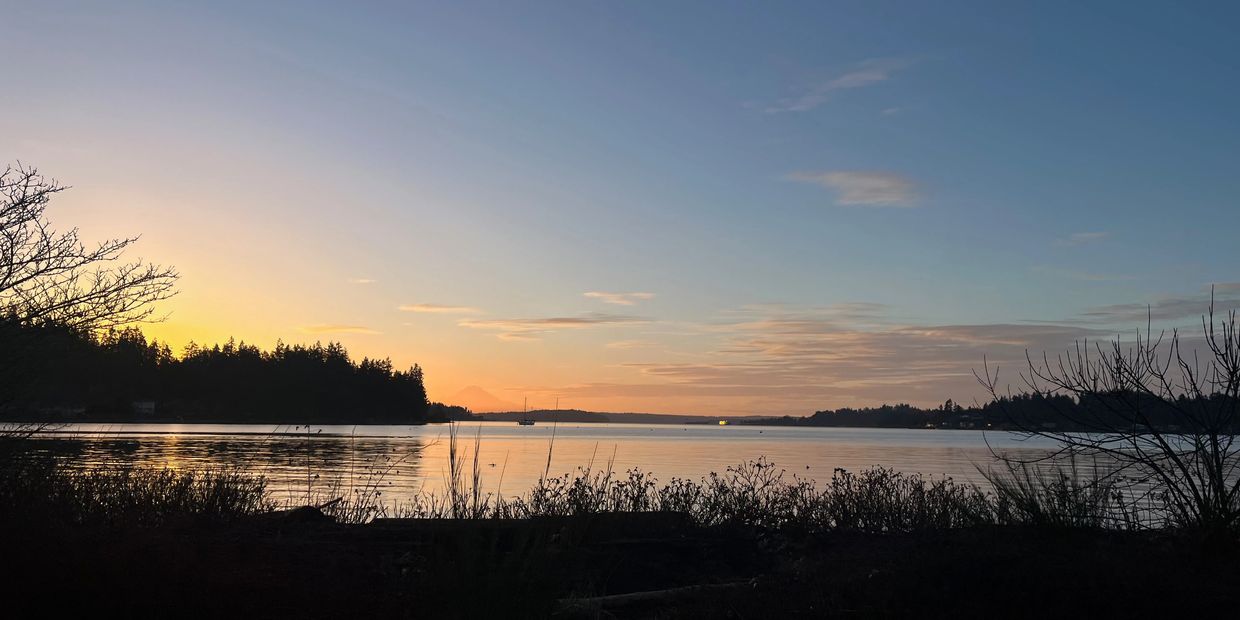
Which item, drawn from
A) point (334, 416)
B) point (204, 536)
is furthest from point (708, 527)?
point (334, 416)

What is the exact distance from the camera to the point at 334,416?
6383 inches

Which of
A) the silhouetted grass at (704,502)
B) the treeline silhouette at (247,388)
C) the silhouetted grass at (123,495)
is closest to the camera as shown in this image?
the silhouetted grass at (123,495)

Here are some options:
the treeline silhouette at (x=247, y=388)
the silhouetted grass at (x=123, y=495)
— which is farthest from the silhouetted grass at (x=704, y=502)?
the treeline silhouette at (x=247, y=388)

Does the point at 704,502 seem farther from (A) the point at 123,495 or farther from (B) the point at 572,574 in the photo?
(A) the point at 123,495

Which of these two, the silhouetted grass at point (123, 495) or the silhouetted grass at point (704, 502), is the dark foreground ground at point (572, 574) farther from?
the silhouetted grass at point (123, 495)

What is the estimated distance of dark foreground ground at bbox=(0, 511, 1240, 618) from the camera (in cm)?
733

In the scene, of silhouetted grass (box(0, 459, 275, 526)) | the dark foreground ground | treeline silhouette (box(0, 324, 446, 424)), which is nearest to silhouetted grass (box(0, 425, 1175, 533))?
silhouetted grass (box(0, 459, 275, 526))

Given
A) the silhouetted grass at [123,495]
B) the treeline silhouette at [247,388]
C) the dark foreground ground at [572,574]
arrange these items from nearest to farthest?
the dark foreground ground at [572,574]
the silhouetted grass at [123,495]
the treeline silhouette at [247,388]

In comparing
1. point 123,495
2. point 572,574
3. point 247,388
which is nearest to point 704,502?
point 572,574

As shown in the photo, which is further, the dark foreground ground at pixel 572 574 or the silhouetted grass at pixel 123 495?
the silhouetted grass at pixel 123 495

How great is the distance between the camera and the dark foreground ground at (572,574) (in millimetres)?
7328

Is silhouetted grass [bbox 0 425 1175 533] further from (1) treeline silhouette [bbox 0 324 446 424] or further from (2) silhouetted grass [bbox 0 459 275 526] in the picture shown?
(1) treeline silhouette [bbox 0 324 446 424]

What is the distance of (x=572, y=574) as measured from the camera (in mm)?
10773

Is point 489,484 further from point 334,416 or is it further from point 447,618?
point 334,416
